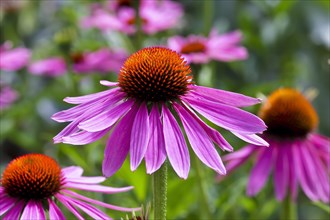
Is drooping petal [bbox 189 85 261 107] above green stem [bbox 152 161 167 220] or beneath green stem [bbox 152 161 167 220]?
above

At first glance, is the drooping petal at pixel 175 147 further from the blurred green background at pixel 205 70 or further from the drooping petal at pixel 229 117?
the blurred green background at pixel 205 70

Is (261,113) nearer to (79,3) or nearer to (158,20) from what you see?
(158,20)

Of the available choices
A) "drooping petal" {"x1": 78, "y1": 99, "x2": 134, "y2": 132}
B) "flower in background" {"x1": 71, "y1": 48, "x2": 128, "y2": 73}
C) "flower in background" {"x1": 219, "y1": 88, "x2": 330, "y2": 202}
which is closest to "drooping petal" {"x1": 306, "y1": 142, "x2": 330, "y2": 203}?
"flower in background" {"x1": 219, "y1": 88, "x2": 330, "y2": 202}

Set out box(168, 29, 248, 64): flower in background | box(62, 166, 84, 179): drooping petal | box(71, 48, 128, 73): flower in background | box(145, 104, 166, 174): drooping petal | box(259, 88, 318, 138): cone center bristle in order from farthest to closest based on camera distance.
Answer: box(71, 48, 128, 73): flower in background, box(168, 29, 248, 64): flower in background, box(259, 88, 318, 138): cone center bristle, box(62, 166, 84, 179): drooping petal, box(145, 104, 166, 174): drooping petal

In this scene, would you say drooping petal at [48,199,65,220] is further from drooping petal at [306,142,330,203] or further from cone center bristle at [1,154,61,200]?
→ drooping petal at [306,142,330,203]

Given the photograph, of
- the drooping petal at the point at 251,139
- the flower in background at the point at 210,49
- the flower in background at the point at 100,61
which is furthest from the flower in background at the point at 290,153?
the flower in background at the point at 100,61

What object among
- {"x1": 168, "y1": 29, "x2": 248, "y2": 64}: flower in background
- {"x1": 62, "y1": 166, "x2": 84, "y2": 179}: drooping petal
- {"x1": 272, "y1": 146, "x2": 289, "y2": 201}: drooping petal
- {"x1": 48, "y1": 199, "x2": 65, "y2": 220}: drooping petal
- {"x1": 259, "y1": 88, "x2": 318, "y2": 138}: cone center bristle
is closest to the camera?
{"x1": 48, "y1": 199, "x2": 65, "y2": 220}: drooping petal

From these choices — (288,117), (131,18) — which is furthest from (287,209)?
(131,18)
